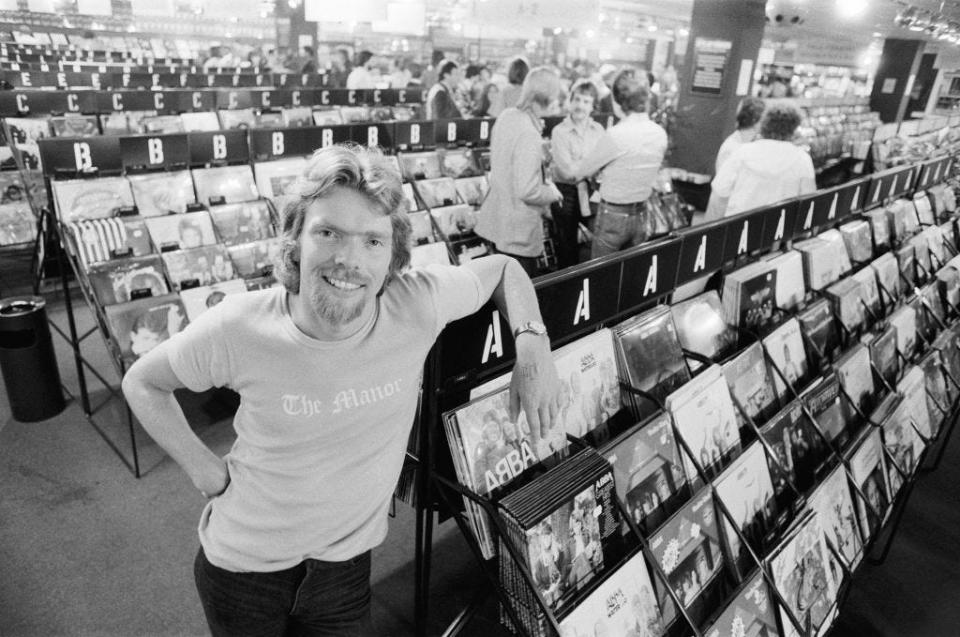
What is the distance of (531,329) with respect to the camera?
1.41 m

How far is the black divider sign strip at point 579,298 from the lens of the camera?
1.67 m

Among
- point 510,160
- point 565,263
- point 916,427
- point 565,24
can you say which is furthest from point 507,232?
point 565,24

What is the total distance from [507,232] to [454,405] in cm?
238

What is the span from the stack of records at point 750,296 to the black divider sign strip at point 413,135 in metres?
3.48

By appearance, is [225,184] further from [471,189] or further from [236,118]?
[236,118]

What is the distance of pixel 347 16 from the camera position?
10.3 m

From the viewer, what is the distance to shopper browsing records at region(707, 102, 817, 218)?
3414mm

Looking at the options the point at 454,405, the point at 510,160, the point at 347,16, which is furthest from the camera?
the point at 347,16

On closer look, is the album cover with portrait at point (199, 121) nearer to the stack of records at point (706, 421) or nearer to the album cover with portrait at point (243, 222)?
the album cover with portrait at point (243, 222)

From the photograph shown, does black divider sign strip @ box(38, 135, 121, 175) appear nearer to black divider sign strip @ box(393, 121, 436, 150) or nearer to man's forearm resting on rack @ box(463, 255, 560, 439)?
black divider sign strip @ box(393, 121, 436, 150)

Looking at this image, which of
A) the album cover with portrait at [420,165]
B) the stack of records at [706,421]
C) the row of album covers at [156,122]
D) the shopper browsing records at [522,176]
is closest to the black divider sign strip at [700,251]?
the stack of records at [706,421]

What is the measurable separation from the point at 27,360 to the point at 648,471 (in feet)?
10.7

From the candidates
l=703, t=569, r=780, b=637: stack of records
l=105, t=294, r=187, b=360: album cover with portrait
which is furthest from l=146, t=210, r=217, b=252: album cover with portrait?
l=703, t=569, r=780, b=637: stack of records

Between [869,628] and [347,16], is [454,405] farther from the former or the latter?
[347,16]
